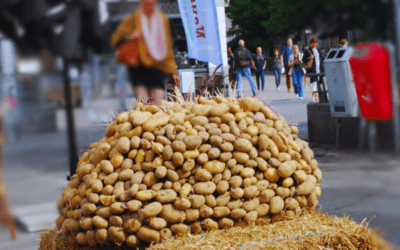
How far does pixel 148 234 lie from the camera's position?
223 centimetres

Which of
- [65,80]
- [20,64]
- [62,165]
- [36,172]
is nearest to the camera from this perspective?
[20,64]

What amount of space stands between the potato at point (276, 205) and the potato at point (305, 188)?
0.15 meters

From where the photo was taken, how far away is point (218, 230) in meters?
2.31

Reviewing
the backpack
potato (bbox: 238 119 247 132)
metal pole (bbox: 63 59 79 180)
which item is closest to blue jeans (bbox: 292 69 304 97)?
the backpack

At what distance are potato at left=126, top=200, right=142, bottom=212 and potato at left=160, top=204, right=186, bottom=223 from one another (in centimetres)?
12

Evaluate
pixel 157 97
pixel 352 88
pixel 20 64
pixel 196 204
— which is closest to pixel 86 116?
pixel 20 64

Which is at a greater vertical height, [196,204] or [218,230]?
[196,204]

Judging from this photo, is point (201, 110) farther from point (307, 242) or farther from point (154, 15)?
point (154, 15)

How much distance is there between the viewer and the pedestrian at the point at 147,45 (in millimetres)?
3098

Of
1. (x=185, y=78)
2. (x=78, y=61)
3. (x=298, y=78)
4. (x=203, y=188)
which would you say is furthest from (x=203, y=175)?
(x=298, y=78)

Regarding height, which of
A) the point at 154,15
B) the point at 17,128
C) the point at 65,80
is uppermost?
the point at 154,15

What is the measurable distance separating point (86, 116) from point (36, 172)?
2696 mm

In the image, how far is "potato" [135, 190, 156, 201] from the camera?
2270 mm

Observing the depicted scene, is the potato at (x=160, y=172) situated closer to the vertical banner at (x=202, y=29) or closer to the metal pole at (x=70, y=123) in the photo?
the metal pole at (x=70, y=123)
